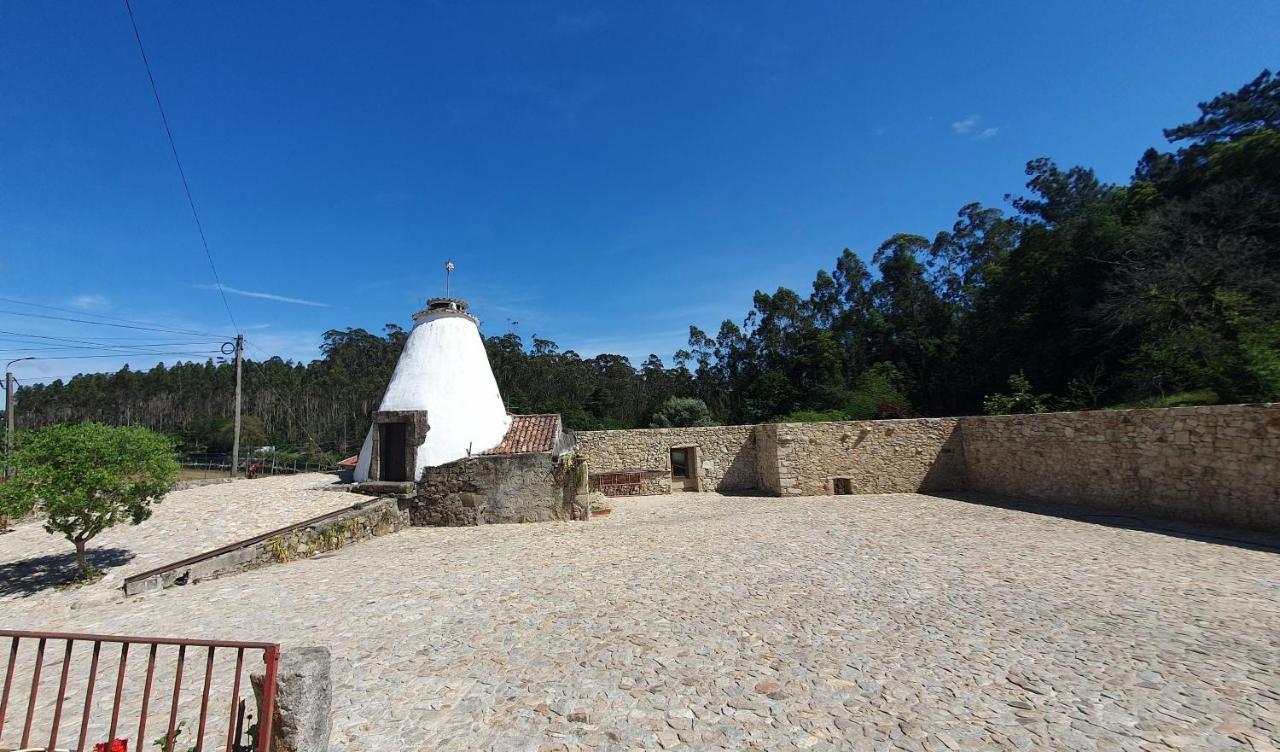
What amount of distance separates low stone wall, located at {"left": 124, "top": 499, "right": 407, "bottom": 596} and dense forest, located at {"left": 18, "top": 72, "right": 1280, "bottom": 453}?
47.6 feet

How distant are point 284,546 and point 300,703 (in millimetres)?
6060

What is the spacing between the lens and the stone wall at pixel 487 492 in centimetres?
1008

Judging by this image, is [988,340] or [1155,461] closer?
→ [1155,461]

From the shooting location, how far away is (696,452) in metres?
15.6

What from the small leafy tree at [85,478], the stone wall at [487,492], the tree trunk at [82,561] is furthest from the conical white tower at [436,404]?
the tree trunk at [82,561]

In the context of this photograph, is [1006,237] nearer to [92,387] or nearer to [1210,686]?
[1210,686]

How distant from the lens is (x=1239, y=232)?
14.4m

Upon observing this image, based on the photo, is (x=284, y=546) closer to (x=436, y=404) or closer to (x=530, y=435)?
(x=436, y=404)

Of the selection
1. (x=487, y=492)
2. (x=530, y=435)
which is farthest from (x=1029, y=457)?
(x=487, y=492)

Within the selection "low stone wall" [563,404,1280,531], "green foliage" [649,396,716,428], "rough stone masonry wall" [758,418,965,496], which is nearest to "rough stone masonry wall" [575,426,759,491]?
"low stone wall" [563,404,1280,531]

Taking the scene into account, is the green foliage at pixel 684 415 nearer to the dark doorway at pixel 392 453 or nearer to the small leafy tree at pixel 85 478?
the dark doorway at pixel 392 453

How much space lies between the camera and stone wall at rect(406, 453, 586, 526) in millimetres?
10078

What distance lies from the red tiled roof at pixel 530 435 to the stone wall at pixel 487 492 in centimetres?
114

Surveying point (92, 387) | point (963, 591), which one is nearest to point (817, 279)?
point (963, 591)
